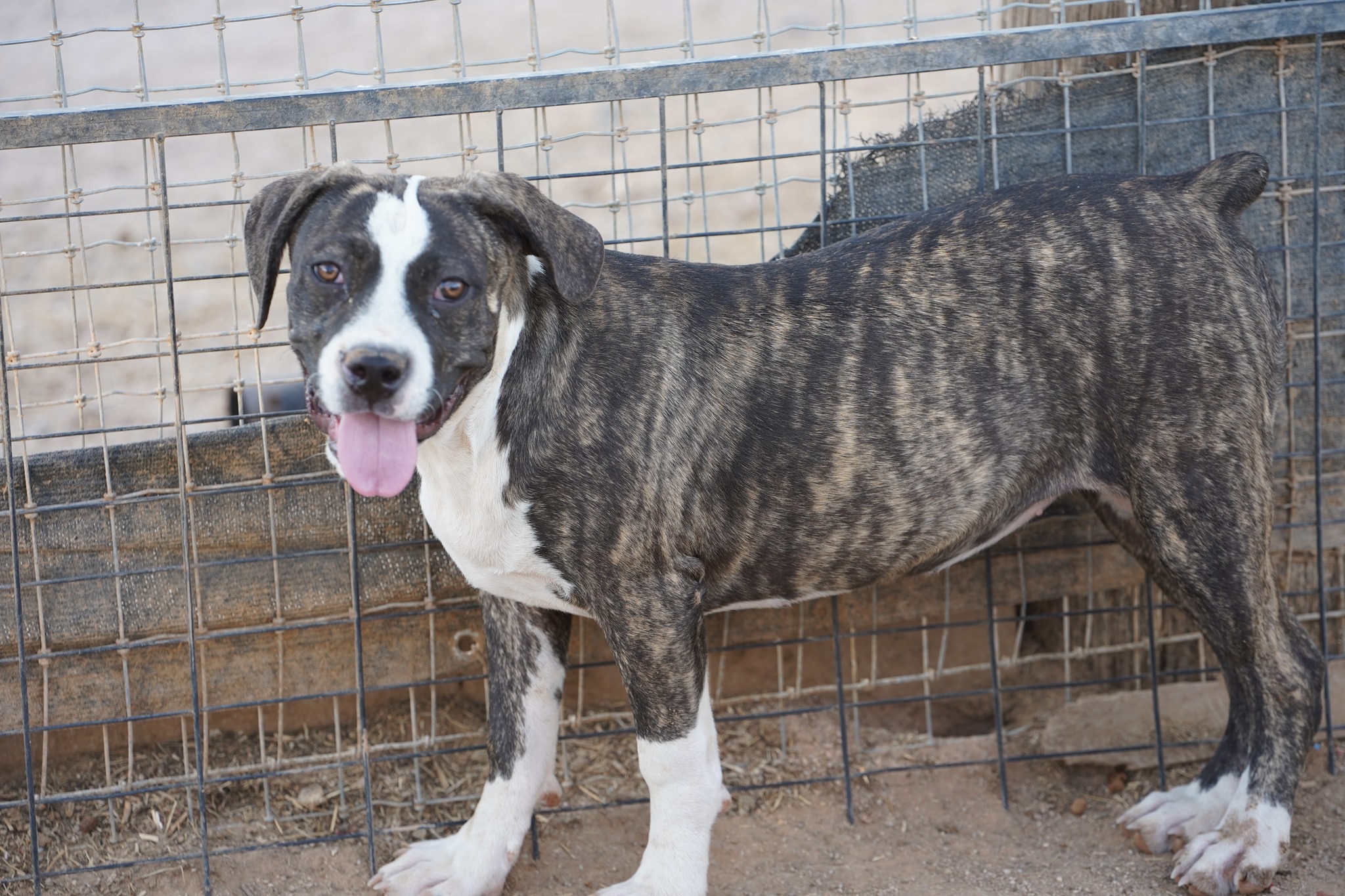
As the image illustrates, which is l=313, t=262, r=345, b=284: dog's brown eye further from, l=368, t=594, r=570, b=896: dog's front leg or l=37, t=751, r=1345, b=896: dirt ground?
l=37, t=751, r=1345, b=896: dirt ground

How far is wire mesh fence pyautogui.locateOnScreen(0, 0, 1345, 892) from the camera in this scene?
3.37 meters

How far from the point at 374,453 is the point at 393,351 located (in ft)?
0.83

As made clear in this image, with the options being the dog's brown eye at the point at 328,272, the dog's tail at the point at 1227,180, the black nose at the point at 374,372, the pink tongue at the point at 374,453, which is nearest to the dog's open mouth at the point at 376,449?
the pink tongue at the point at 374,453

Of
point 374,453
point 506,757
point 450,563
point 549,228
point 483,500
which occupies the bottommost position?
point 506,757

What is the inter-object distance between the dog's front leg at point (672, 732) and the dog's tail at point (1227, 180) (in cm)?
174

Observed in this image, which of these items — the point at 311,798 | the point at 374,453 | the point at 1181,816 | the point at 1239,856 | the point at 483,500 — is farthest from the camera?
the point at 311,798

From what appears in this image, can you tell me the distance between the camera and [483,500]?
2924 mm

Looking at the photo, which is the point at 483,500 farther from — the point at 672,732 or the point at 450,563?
the point at 450,563

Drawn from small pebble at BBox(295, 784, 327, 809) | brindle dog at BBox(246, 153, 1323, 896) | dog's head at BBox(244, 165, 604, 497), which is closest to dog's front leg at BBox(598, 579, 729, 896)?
brindle dog at BBox(246, 153, 1323, 896)

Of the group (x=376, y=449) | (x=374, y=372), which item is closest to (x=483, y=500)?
(x=376, y=449)

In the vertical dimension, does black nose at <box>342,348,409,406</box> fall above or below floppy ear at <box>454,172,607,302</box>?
below

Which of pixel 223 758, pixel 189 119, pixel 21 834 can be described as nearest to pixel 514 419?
pixel 189 119

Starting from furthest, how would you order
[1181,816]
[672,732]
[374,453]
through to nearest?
[1181,816], [672,732], [374,453]

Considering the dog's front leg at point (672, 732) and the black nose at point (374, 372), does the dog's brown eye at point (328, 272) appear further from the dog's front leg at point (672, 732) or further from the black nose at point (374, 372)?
the dog's front leg at point (672, 732)
